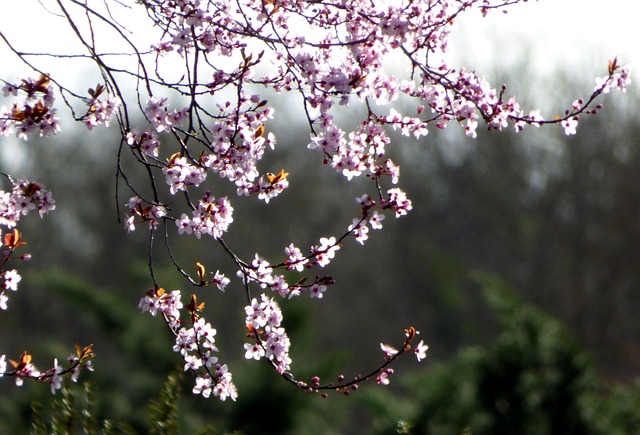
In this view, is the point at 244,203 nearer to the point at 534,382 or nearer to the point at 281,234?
the point at 281,234

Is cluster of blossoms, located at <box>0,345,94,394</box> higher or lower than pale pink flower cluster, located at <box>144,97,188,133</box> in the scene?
lower

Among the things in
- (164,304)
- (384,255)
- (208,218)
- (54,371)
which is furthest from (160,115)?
(384,255)

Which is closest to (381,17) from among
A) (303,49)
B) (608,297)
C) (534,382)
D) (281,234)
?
(303,49)

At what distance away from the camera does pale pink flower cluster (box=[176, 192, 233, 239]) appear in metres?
4.78

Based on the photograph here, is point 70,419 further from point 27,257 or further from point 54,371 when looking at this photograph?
point 27,257

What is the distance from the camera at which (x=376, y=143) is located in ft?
16.6

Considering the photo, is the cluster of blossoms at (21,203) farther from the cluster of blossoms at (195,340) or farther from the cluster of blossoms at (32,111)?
the cluster of blossoms at (195,340)

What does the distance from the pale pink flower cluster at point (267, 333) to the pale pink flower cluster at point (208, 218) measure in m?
0.41

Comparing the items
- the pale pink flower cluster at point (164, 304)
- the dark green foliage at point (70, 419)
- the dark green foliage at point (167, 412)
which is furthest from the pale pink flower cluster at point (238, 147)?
the dark green foliage at point (70, 419)

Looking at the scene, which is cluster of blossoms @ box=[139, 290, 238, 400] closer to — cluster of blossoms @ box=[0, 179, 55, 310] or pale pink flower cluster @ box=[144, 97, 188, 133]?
cluster of blossoms @ box=[0, 179, 55, 310]

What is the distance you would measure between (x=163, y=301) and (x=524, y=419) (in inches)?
206

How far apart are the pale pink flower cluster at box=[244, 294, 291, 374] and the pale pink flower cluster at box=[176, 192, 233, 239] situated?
16.0 inches

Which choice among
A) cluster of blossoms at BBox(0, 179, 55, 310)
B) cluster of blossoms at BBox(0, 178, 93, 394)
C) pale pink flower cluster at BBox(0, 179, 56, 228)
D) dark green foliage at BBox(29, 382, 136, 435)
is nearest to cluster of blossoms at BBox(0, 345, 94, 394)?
cluster of blossoms at BBox(0, 178, 93, 394)

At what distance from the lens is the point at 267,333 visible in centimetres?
477
